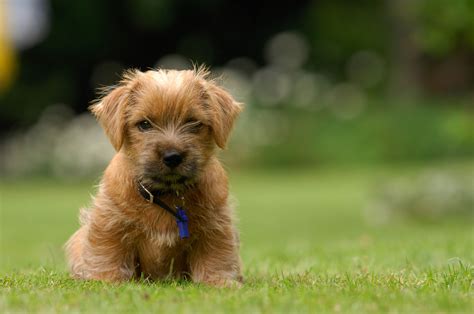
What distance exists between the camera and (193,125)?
649 centimetres

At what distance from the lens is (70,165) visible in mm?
28062

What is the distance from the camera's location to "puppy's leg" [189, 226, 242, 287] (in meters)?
6.44

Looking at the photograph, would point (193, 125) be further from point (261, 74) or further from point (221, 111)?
point (261, 74)

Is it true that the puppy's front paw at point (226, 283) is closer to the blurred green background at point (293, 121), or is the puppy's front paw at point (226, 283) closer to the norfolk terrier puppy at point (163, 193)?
the norfolk terrier puppy at point (163, 193)

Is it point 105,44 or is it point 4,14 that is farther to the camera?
point 105,44

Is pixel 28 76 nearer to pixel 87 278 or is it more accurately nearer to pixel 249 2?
pixel 249 2

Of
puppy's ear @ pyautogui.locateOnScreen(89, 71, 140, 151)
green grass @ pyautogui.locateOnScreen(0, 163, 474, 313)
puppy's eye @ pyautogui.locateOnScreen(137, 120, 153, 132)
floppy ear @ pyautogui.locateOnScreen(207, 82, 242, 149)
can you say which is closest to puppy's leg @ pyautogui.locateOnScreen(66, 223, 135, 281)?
green grass @ pyautogui.locateOnScreen(0, 163, 474, 313)

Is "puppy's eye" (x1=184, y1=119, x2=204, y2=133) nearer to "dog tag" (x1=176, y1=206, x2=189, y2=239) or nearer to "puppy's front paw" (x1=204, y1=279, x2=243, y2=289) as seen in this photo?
"dog tag" (x1=176, y1=206, x2=189, y2=239)

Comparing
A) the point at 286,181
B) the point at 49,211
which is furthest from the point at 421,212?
the point at 286,181

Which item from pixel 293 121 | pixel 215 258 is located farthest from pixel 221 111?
pixel 293 121

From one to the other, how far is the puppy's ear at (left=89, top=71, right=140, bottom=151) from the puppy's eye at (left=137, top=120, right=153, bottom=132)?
0.12 meters

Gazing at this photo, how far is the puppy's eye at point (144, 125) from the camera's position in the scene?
21.2 ft

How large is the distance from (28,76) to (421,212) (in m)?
19.8

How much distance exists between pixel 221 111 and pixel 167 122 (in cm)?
51
